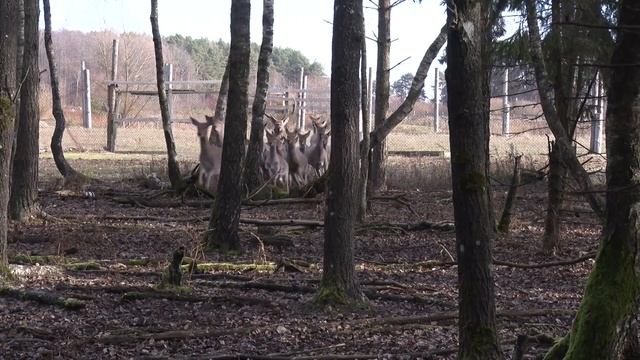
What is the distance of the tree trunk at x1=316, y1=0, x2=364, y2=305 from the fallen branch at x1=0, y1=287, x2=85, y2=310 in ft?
6.93

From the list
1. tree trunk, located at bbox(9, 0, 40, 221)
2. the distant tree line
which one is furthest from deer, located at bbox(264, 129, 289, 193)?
the distant tree line

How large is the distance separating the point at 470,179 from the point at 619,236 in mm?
887

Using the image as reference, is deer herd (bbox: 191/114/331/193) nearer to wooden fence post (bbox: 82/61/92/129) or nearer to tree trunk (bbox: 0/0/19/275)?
tree trunk (bbox: 0/0/19/275)

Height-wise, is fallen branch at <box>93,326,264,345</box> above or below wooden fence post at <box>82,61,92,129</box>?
below

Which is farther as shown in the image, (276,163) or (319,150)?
(319,150)

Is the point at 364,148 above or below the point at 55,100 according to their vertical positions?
below

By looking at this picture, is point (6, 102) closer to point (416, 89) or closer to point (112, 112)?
point (416, 89)

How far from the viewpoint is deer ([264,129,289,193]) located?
17000 mm

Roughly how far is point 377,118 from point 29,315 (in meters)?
10.7

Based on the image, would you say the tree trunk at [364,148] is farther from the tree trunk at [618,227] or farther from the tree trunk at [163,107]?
the tree trunk at [618,227]

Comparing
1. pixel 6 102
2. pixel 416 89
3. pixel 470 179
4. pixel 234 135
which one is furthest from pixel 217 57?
→ pixel 470 179

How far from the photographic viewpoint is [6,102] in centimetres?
765

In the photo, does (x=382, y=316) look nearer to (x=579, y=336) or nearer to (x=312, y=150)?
(x=579, y=336)

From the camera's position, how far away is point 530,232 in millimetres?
13508
